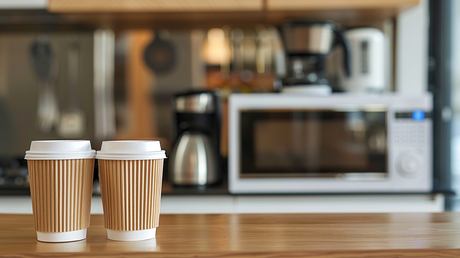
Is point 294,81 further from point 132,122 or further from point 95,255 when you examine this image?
point 95,255

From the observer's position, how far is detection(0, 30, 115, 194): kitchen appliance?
2037 millimetres

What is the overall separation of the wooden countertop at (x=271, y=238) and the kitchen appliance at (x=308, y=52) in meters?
0.89

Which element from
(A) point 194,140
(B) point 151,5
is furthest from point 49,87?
(A) point 194,140

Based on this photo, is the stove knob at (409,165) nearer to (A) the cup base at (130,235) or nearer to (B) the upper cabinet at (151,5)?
(B) the upper cabinet at (151,5)

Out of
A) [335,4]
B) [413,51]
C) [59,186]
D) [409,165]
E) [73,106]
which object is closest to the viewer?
[59,186]

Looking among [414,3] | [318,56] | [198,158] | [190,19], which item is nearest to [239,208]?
[198,158]

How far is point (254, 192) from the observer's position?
1.58 m

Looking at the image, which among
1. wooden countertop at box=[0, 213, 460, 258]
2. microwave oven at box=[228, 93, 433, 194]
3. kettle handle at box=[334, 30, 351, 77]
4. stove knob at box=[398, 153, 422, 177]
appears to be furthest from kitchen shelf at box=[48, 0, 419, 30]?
wooden countertop at box=[0, 213, 460, 258]

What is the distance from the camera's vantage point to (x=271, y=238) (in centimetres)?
64

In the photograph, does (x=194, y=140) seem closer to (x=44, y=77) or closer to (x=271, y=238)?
(x=44, y=77)

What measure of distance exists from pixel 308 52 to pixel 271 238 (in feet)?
3.71

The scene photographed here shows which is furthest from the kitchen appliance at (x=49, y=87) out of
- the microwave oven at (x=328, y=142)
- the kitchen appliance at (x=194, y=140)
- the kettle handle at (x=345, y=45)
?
the kettle handle at (x=345, y=45)

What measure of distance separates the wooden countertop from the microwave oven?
75 centimetres

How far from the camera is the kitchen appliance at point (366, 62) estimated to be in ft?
5.59
